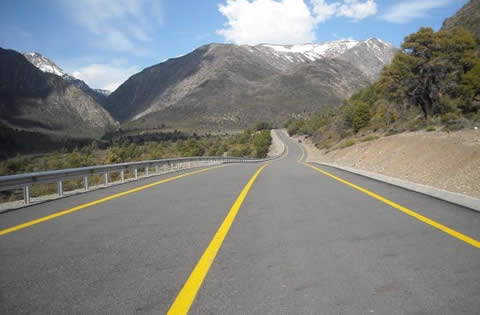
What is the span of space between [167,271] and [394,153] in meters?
20.1

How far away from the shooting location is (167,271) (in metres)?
4.28

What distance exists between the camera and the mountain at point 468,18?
76275 mm

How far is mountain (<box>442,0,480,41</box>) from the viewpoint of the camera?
7628cm

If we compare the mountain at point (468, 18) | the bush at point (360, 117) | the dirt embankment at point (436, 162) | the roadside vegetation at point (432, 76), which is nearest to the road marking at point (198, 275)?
the dirt embankment at point (436, 162)

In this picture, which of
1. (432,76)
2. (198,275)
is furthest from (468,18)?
(198,275)

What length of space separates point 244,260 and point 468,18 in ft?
326

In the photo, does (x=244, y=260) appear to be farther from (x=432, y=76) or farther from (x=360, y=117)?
(x=360, y=117)

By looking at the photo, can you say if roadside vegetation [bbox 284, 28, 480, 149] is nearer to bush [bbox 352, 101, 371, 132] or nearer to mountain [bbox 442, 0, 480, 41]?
bush [bbox 352, 101, 371, 132]

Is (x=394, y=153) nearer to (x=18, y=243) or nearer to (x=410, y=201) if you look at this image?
(x=410, y=201)

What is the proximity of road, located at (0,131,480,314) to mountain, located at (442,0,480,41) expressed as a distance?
266 feet

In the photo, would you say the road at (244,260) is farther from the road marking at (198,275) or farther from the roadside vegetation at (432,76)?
the roadside vegetation at (432,76)

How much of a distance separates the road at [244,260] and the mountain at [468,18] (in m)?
Result: 81.0

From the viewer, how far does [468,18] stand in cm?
8312

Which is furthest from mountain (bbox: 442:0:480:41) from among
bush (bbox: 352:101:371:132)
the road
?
the road
